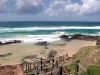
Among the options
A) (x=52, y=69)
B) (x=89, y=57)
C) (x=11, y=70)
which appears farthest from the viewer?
(x=11, y=70)

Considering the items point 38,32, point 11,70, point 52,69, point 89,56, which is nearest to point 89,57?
point 89,56

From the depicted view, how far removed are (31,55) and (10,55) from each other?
281 cm

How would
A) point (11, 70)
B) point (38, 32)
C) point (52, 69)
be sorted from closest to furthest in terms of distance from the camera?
point (52, 69)
point (11, 70)
point (38, 32)

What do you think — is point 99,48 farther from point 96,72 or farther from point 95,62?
point 96,72

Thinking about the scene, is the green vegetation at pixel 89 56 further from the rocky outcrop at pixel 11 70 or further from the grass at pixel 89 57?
the rocky outcrop at pixel 11 70

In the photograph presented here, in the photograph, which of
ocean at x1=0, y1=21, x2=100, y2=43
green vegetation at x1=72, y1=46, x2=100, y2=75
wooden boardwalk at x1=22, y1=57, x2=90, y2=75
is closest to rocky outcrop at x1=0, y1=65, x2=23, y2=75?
wooden boardwalk at x1=22, y1=57, x2=90, y2=75

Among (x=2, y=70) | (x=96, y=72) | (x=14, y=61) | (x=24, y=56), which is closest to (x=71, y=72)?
(x=96, y=72)

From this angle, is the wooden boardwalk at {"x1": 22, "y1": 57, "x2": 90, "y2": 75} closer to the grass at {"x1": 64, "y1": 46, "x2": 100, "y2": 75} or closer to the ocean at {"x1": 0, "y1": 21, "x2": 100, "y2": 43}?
the grass at {"x1": 64, "y1": 46, "x2": 100, "y2": 75}

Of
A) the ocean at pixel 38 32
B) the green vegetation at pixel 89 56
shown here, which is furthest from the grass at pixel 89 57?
the ocean at pixel 38 32

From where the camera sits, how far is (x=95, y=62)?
16.9 meters

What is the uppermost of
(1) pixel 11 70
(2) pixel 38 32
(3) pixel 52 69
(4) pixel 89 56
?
(4) pixel 89 56

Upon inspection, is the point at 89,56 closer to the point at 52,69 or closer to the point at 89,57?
the point at 89,57

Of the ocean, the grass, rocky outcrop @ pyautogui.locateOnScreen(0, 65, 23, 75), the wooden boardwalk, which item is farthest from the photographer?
the ocean

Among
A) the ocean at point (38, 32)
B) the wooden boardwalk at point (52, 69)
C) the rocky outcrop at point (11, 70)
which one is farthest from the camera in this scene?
the ocean at point (38, 32)
